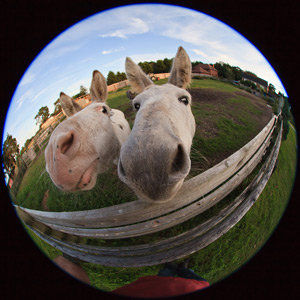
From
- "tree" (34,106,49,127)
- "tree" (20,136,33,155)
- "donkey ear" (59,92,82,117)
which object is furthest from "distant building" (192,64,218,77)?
"tree" (20,136,33,155)

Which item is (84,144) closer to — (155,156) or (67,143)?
(67,143)

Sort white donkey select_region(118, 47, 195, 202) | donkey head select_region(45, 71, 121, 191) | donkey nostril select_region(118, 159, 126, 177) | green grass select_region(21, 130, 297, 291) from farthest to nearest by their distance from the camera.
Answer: green grass select_region(21, 130, 297, 291) < donkey head select_region(45, 71, 121, 191) < donkey nostril select_region(118, 159, 126, 177) < white donkey select_region(118, 47, 195, 202)

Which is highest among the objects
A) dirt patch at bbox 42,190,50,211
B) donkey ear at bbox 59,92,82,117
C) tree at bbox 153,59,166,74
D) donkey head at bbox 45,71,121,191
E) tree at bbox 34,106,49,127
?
tree at bbox 153,59,166,74

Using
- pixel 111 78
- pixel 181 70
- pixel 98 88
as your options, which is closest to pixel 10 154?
pixel 98 88

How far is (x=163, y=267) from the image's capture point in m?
1.81

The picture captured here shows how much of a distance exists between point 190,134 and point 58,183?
125 cm

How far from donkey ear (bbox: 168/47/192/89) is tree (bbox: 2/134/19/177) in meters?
1.84

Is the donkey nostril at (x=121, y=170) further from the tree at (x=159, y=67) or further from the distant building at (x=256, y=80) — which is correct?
the distant building at (x=256, y=80)

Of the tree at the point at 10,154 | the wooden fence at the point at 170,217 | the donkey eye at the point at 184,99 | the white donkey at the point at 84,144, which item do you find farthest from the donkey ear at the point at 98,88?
the wooden fence at the point at 170,217

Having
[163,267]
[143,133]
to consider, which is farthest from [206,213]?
[143,133]

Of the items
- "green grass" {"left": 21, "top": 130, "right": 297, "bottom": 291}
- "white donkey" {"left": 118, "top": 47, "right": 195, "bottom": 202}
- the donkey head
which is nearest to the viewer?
"white donkey" {"left": 118, "top": 47, "right": 195, "bottom": 202}

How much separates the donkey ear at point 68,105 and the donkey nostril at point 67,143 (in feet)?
1.64

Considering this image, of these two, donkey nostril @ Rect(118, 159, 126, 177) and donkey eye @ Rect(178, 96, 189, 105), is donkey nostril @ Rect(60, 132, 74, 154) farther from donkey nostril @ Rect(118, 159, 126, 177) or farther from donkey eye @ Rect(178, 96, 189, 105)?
donkey eye @ Rect(178, 96, 189, 105)

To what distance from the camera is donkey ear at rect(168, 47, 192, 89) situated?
68.1 inches
